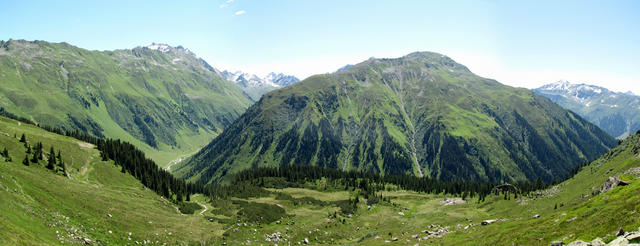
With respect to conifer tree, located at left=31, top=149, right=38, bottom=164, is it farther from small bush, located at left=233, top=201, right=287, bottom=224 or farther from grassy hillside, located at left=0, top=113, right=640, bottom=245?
small bush, located at left=233, top=201, right=287, bottom=224

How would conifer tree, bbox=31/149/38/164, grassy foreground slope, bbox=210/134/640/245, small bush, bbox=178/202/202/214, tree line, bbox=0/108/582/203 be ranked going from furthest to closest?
1. tree line, bbox=0/108/582/203
2. small bush, bbox=178/202/202/214
3. conifer tree, bbox=31/149/38/164
4. grassy foreground slope, bbox=210/134/640/245

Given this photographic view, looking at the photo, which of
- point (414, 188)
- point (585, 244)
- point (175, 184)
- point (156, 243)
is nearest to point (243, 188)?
point (175, 184)

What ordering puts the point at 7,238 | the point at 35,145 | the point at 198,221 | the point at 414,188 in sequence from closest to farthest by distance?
the point at 7,238
the point at 198,221
the point at 35,145
the point at 414,188

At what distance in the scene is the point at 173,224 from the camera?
8075cm

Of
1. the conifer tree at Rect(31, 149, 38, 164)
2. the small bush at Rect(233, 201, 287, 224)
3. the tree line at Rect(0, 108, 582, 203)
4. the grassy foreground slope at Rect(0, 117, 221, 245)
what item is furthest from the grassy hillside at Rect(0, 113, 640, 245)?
the tree line at Rect(0, 108, 582, 203)

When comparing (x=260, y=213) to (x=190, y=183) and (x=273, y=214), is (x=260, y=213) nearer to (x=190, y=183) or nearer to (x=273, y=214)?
(x=273, y=214)

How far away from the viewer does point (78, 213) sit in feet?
215

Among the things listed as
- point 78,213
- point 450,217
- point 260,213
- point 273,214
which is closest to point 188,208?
point 260,213

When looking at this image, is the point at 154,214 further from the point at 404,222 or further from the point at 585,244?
the point at 585,244

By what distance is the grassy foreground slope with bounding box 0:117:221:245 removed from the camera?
173 feet

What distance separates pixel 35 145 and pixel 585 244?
143 meters

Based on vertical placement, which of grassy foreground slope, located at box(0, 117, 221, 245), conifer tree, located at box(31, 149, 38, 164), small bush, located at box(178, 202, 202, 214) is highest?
conifer tree, located at box(31, 149, 38, 164)

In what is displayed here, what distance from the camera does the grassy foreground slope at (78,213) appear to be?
173ft

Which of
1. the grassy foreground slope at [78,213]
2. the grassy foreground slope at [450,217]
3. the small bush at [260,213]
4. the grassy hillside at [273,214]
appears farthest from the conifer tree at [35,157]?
the small bush at [260,213]
